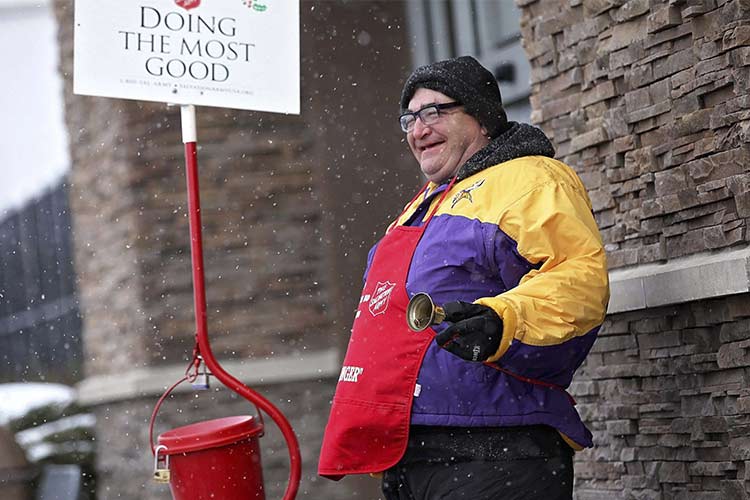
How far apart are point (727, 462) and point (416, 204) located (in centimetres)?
123

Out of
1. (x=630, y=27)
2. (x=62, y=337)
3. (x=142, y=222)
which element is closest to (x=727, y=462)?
(x=630, y=27)

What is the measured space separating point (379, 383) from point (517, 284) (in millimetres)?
470

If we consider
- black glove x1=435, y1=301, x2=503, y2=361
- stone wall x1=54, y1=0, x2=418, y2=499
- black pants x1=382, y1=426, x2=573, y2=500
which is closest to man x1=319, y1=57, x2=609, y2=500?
black pants x1=382, y1=426, x2=573, y2=500

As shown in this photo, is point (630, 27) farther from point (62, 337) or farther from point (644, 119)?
point (62, 337)

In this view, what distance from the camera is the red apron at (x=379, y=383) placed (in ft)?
11.6

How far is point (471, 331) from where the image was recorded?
311cm

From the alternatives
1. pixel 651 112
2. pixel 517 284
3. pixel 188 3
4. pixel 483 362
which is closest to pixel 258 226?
pixel 188 3

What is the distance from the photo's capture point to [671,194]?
4.12 metres

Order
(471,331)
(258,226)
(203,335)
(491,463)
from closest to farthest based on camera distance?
1. (471,331)
2. (491,463)
3. (203,335)
4. (258,226)

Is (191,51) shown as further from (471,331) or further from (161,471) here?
(471,331)

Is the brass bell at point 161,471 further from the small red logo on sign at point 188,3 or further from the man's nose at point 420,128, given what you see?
the small red logo on sign at point 188,3

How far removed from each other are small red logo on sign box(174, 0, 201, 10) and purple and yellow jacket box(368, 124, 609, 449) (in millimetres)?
1364

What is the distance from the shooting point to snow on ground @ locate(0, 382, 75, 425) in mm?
11438

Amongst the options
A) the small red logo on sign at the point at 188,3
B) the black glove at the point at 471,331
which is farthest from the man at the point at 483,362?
the small red logo on sign at the point at 188,3
